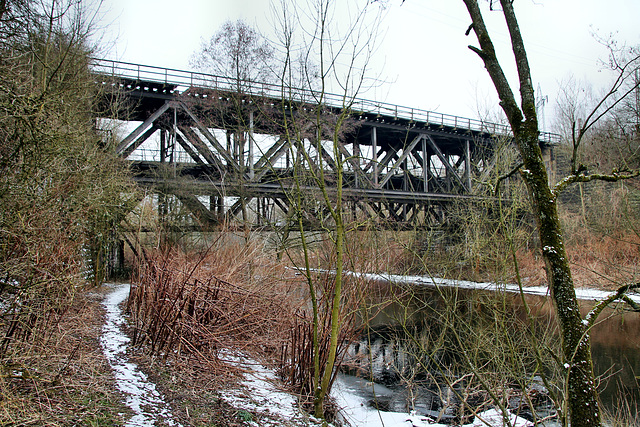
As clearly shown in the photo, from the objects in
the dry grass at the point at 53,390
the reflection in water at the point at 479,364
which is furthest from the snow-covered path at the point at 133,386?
the reflection in water at the point at 479,364

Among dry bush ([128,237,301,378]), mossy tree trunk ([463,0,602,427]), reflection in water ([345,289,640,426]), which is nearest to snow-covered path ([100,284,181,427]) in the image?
dry bush ([128,237,301,378])

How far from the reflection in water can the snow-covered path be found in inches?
93.4

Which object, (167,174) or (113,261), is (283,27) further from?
(113,261)

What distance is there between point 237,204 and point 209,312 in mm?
11157

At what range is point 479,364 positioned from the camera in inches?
344

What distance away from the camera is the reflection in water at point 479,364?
6168 millimetres

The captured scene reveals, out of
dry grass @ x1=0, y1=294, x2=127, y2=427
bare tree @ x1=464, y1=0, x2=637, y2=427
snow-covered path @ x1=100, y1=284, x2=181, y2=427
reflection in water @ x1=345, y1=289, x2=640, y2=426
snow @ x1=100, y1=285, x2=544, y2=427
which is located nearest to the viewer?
dry grass @ x1=0, y1=294, x2=127, y2=427

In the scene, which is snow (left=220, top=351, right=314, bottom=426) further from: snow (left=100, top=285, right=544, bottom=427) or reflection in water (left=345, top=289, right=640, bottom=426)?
reflection in water (left=345, top=289, right=640, bottom=426)

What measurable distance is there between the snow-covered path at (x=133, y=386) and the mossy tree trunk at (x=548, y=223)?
3.59 m

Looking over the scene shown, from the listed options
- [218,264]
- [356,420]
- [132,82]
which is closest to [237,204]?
[132,82]

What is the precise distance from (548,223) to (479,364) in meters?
5.68

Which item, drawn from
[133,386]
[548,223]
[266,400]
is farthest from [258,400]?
[548,223]

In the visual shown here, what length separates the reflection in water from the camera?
6168 millimetres

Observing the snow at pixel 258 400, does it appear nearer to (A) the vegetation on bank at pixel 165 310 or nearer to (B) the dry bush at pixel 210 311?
(A) the vegetation on bank at pixel 165 310
